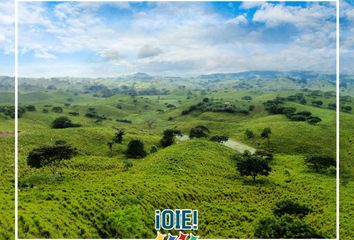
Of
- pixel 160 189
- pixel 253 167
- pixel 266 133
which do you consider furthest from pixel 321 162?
pixel 160 189

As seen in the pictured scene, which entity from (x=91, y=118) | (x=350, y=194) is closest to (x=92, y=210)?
(x=350, y=194)

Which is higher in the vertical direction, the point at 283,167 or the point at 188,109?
the point at 188,109

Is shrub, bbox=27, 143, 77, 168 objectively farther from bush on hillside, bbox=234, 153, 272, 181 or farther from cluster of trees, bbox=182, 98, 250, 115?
cluster of trees, bbox=182, 98, 250, 115

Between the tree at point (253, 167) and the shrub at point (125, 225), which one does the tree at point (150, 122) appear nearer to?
the tree at point (253, 167)

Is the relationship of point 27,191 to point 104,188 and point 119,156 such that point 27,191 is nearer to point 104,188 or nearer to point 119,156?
point 104,188

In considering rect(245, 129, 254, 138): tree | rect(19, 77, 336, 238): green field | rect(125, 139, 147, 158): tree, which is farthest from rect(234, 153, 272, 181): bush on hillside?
rect(245, 129, 254, 138): tree

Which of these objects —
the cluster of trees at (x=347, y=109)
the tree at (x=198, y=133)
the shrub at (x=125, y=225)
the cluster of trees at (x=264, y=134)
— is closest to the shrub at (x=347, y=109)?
the cluster of trees at (x=347, y=109)

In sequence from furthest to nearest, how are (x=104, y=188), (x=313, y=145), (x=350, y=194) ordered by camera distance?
(x=313, y=145) → (x=350, y=194) → (x=104, y=188)
